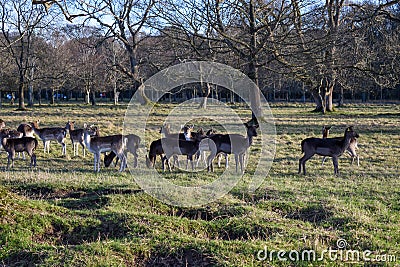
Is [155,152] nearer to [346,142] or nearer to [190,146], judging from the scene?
[190,146]

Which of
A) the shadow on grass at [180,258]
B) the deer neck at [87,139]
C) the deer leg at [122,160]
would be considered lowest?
the shadow on grass at [180,258]

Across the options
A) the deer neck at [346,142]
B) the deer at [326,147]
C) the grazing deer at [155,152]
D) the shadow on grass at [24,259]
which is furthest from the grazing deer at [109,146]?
the shadow on grass at [24,259]

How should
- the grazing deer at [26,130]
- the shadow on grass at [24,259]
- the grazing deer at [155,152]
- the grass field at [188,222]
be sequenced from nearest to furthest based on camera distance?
the shadow on grass at [24,259], the grass field at [188,222], the grazing deer at [155,152], the grazing deer at [26,130]

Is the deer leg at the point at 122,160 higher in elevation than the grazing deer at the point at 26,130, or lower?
lower

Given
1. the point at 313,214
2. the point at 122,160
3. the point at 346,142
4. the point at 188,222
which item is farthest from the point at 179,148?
the point at 188,222

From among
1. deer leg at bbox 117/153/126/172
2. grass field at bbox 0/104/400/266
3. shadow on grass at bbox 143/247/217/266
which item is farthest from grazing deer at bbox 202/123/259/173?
shadow on grass at bbox 143/247/217/266

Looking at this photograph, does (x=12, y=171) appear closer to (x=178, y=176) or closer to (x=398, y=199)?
(x=178, y=176)

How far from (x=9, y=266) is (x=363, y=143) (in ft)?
51.8

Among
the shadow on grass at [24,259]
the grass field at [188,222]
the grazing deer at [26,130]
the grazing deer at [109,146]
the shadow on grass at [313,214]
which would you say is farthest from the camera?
the grazing deer at [26,130]

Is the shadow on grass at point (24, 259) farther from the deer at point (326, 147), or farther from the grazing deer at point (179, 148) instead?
the deer at point (326, 147)

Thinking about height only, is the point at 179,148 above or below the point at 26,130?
below

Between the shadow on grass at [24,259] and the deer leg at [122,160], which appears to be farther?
the deer leg at [122,160]

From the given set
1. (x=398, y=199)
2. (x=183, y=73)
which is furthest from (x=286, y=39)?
(x=398, y=199)

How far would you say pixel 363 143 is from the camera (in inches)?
724
